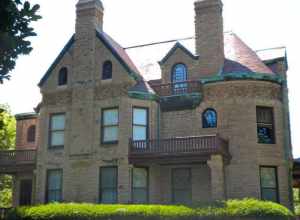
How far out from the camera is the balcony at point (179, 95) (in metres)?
30.3

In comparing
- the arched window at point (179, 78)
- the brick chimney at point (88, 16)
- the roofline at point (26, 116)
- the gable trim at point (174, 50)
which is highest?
the brick chimney at point (88, 16)

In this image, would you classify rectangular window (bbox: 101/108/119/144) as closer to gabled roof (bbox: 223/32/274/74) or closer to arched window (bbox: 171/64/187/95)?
arched window (bbox: 171/64/187/95)

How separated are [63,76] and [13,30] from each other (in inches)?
805

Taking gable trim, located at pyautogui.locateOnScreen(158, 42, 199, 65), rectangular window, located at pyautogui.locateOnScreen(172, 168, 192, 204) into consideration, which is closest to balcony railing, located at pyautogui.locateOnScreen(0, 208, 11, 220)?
rectangular window, located at pyautogui.locateOnScreen(172, 168, 192, 204)

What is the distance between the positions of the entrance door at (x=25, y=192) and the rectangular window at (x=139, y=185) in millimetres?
9672

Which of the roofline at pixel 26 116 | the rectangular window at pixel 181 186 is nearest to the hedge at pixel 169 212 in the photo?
the rectangular window at pixel 181 186

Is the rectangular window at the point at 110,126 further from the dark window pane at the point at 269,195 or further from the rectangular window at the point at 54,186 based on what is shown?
the dark window pane at the point at 269,195

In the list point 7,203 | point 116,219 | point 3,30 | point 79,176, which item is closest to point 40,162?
point 79,176

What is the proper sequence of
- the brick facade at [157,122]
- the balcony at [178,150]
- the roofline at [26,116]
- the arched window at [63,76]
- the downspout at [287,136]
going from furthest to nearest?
the roofline at [26,116], the arched window at [63,76], the downspout at [287,136], the brick facade at [157,122], the balcony at [178,150]

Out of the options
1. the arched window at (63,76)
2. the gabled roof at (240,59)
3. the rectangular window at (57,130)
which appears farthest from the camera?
the arched window at (63,76)

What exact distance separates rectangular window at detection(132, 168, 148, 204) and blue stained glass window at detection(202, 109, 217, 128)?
4.70m

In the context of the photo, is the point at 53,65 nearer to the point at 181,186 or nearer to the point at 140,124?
the point at 140,124

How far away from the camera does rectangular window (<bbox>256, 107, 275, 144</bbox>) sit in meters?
29.1

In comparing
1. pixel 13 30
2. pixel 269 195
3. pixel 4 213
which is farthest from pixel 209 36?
pixel 13 30
